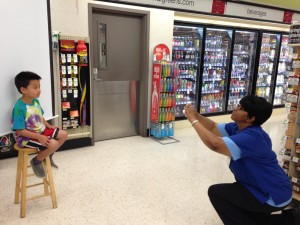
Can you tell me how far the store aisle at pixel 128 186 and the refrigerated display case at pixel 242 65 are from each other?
2.60 m

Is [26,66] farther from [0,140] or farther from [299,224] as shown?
[299,224]

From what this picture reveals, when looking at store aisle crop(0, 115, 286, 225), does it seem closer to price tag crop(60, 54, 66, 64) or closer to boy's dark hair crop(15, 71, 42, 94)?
boy's dark hair crop(15, 71, 42, 94)

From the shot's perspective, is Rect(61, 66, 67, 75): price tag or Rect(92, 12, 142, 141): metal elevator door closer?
Rect(61, 66, 67, 75): price tag

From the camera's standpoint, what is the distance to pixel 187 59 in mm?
5824

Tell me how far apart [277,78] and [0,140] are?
6818mm

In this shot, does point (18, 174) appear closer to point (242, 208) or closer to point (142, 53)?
point (242, 208)

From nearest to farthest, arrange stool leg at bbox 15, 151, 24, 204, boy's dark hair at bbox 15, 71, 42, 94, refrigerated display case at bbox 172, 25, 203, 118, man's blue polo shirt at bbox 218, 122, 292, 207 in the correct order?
man's blue polo shirt at bbox 218, 122, 292, 207 → boy's dark hair at bbox 15, 71, 42, 94 → stool leg at bbox 15, 151, 24, 204 → refrigerated display case at bbox 172, 25, 203, 118

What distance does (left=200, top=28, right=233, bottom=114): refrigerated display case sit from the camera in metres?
6.11

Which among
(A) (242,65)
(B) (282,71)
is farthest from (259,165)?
(B) (282,71)

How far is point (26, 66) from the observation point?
2.50 metres

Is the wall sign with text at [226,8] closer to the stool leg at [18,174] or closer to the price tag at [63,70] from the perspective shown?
the price tag at [63,70]

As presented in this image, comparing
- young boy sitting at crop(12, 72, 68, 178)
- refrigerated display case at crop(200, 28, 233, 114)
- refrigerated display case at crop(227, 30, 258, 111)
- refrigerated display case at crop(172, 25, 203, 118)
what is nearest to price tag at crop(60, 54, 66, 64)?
young boy sitting at crop(12, 72, 68, 178)

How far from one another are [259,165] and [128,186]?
1.71 metres

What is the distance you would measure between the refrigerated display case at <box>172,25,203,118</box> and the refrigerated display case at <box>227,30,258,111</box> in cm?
119
